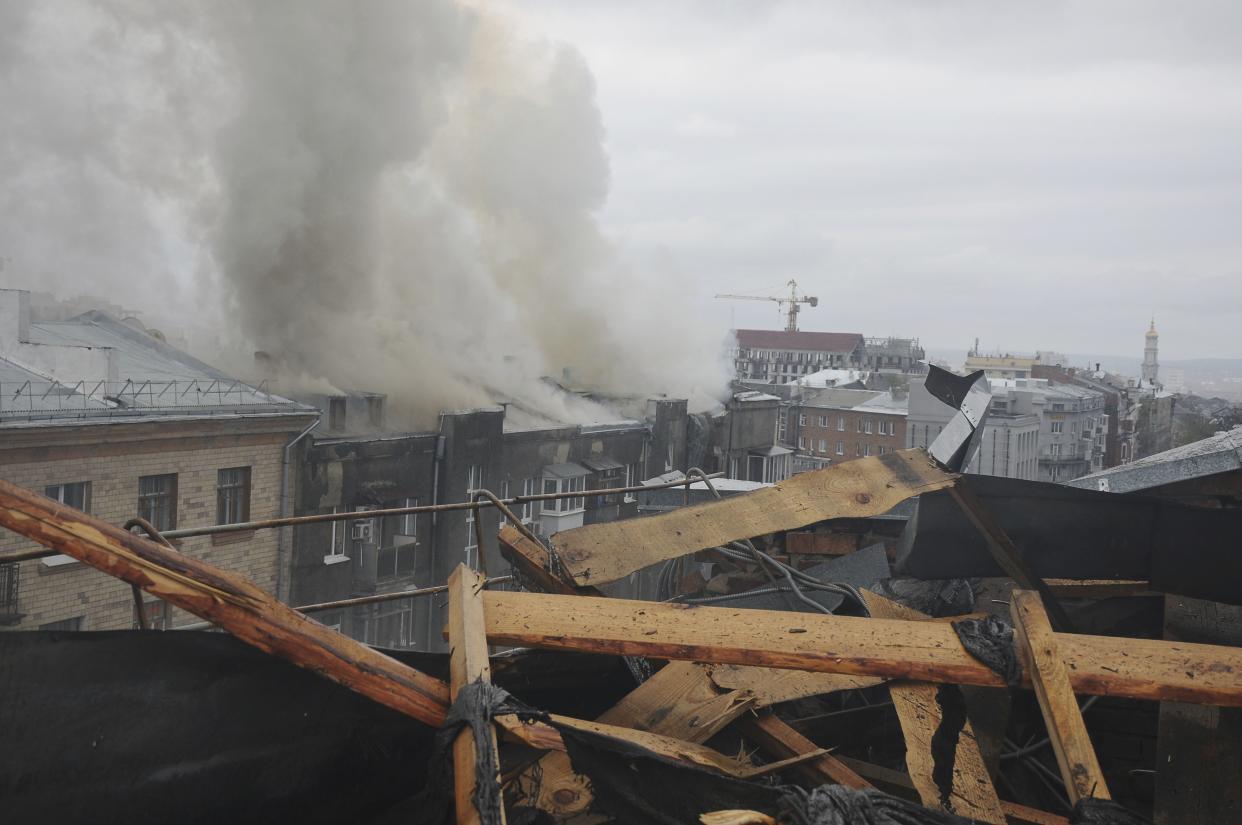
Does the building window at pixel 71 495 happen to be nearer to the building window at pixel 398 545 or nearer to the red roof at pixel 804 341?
the building window at pixel 398 545

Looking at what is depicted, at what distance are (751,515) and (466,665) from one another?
4.97ft

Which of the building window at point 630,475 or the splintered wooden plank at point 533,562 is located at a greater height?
the splintered wooden plank at point 533,562

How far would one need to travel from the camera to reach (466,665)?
2.50 m

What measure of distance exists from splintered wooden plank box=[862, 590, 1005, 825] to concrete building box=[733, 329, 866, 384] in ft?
276

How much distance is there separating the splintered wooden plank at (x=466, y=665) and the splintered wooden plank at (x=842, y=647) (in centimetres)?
7

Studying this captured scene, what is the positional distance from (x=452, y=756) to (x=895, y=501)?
196 centimetres

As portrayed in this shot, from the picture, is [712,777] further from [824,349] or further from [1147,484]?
[824,349]

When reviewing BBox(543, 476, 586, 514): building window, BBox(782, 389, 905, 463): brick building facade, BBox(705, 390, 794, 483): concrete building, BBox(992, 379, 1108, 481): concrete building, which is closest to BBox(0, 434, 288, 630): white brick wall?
BBox(543, 476, 586, 514): building window

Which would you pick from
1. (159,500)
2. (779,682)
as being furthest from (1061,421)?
(779,682)

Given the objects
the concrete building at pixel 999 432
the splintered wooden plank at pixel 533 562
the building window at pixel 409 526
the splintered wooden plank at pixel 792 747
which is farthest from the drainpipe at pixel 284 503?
the concrete building at pixel 999 432

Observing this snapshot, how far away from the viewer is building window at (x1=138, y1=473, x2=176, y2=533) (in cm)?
1427

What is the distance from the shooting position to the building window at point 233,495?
1548cm

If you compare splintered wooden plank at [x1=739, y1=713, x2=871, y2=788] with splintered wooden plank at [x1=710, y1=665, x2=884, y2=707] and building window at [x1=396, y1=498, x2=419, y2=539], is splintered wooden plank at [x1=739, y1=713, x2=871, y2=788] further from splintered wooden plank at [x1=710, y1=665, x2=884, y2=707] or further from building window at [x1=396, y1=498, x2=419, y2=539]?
building window at [x1=396, y1=498, x2=419, y2=539]

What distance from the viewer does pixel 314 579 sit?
1708cm
